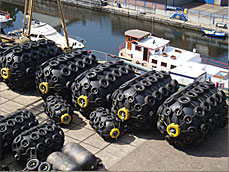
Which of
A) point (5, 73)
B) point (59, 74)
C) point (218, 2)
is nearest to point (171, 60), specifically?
point (59, 74)

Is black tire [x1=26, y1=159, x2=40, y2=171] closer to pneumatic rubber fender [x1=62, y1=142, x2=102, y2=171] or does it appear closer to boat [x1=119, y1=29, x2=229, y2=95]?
pneumatic rubber fender [x1=62, y1=142, x2=102, y2=171]

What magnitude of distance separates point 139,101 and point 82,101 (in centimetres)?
490

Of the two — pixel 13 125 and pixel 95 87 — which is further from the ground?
pixel 95 87

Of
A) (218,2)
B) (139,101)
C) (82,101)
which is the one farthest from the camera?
(218,2)

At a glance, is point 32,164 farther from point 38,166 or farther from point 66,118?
point 66,118

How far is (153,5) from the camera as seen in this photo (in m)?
73.8

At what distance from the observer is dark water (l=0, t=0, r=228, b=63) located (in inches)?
2461

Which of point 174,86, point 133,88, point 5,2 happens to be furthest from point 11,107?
point 5,2

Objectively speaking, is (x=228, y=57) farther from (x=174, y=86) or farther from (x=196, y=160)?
(x=196, y=160)

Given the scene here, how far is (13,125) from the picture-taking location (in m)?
27.0

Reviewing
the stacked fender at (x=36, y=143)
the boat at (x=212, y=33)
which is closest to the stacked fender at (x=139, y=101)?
the stacked fender at (x=36, y=143)

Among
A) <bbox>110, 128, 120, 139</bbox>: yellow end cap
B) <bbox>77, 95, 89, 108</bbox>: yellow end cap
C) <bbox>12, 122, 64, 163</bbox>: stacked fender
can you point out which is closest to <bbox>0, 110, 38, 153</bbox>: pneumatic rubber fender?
<bbox>12, 122, 64, 163</bbox>: stacked fender

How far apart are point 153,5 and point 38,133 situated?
53.0m

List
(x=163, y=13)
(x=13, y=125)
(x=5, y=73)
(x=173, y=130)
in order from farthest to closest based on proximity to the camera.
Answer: (x=163, y=13), (x=5, y=73), (x=13, y=125), (x=173, y=130)
